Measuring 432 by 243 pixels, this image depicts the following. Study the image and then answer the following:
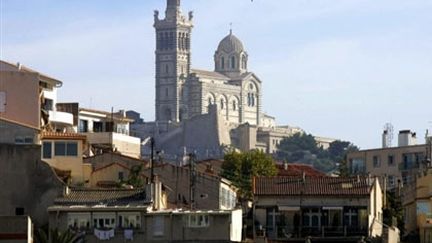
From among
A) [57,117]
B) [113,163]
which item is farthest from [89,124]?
[113,163]

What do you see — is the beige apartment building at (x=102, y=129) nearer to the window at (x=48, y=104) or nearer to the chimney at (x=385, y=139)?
the window at (x=48, y=104)

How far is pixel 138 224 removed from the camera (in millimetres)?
55719

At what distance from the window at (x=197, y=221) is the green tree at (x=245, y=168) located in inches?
1214

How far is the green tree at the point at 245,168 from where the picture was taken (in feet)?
296

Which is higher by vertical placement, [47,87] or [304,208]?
[47,87]

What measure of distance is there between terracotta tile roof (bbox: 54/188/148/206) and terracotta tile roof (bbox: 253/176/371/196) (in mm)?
7759

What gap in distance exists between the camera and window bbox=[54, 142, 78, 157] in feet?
207

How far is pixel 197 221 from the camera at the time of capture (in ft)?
181

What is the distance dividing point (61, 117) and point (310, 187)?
18.8m

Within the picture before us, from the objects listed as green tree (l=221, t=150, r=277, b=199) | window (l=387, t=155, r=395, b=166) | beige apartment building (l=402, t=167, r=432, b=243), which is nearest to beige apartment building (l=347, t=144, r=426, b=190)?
window (l=387, t=155, r=395, b=166)

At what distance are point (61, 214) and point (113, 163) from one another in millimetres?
15259

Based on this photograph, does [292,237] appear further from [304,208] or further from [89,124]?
[89,124]

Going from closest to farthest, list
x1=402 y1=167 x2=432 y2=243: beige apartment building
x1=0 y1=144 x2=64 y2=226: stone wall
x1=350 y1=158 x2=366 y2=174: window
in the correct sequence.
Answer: x1=0 y1=144 x2=64 y2=226: stone wall
x1=402 y1=167 x2=432 y2=243: beige apartment building
x1=350 y1=158 x2=366 y2=174: window

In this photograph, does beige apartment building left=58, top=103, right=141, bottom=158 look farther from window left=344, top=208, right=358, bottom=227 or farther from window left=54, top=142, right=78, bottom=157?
window left=344, top=208, right=358, bottom=227
